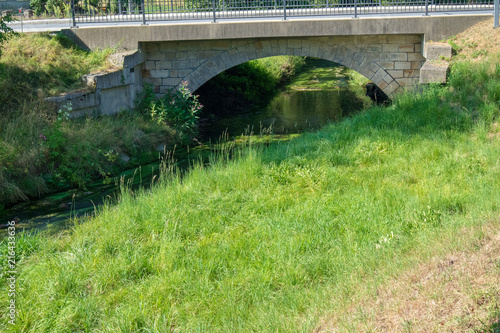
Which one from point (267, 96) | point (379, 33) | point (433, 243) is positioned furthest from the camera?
point (267, 96)

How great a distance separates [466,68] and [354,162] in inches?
153

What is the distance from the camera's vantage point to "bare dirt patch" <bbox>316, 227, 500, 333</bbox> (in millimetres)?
3238

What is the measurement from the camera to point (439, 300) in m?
3.51

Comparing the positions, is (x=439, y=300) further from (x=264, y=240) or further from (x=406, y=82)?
(x=406, y=82)

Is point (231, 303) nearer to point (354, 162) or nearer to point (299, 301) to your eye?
point (299, 301)

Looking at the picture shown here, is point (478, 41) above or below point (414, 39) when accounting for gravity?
below

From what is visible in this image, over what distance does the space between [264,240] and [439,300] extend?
7.21 ft

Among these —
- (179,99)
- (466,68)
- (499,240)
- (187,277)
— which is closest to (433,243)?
(499,240)

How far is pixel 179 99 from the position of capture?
521 inches

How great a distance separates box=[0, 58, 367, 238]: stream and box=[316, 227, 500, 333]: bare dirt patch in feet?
12.3

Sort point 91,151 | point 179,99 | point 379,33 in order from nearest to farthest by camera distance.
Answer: point 91,151, point 379,33, point 179,99

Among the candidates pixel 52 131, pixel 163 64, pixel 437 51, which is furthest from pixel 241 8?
pixel 52 131

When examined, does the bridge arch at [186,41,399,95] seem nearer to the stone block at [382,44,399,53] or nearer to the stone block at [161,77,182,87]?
the stone block at [382,44,399,53]

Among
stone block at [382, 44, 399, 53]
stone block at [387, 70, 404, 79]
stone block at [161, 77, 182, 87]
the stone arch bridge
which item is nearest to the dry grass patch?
the stone arch bridge
